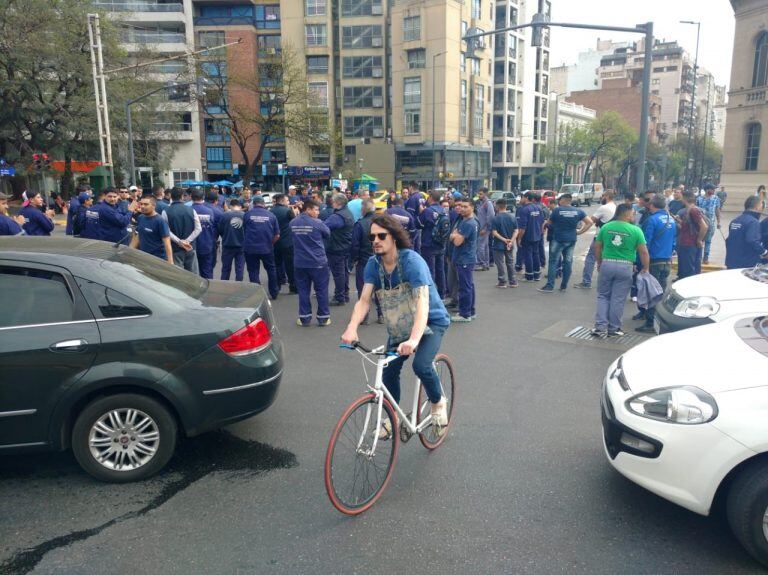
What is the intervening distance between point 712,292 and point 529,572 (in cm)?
468

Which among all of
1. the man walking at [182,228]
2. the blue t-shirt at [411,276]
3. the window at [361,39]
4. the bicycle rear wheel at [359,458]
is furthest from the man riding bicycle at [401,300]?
the window at [361,39]

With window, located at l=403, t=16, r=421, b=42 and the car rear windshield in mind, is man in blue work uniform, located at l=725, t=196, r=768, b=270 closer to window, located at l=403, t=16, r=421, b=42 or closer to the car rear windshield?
the car rear windshield

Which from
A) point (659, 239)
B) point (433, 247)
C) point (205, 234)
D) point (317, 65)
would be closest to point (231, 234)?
point (205, 234)

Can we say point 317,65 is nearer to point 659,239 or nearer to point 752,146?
point 752,146

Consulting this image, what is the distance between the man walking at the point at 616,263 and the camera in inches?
289

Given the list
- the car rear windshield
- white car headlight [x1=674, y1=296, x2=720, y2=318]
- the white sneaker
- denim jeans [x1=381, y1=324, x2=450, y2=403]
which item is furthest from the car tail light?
white car headlight [x1=674, y1=296, x2=720, y2=318]

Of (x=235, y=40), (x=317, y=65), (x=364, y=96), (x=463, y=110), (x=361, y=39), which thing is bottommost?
(x=463, y=110)

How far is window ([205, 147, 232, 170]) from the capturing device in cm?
5991

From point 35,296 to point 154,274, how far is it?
813 millimetres

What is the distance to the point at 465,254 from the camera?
8.45 meters

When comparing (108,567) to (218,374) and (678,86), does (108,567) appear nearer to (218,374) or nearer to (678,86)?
(218,374)

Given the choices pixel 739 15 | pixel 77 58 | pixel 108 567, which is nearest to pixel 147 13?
pixel 77 58

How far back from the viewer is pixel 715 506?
3.55 metres

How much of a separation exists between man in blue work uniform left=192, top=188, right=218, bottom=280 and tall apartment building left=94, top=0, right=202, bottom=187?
39187mm
